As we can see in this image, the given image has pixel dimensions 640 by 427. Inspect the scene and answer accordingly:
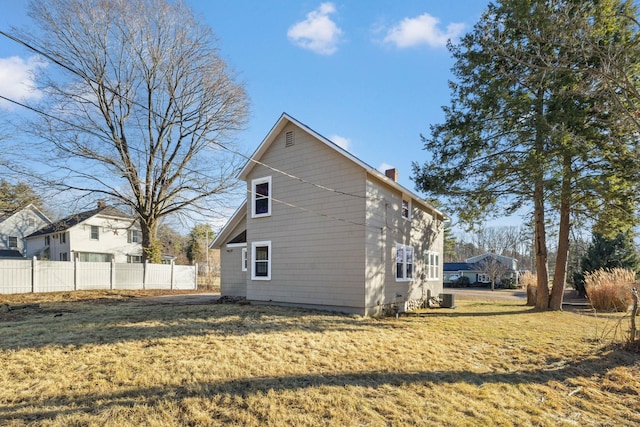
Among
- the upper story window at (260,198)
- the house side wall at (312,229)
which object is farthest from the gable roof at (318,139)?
the upper story window at (260,198)

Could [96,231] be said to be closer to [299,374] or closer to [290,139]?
[290,139]

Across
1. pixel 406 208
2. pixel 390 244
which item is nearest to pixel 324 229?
pixel 390 244

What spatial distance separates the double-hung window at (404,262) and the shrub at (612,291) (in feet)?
26.2

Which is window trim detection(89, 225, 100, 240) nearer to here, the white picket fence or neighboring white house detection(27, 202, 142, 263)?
neighboring white house detection(27, 202, 142, 263)

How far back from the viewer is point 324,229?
1252 centimetres

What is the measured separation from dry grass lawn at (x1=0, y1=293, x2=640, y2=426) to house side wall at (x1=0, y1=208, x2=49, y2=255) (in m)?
33.8

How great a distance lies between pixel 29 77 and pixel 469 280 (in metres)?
49.0

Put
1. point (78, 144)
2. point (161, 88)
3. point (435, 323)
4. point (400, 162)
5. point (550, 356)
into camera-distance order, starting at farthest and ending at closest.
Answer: point (161, 88)
point (78, 144)
point (400, 162)
point (435, 323)
point (550, 356)

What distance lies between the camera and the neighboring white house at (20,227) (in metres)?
35.3

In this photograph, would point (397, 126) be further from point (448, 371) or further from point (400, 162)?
point (448, 371)

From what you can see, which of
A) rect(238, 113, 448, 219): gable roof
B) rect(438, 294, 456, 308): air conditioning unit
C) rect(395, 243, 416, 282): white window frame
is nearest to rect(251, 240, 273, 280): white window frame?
rect(238, 113, 448, 219): gable roof

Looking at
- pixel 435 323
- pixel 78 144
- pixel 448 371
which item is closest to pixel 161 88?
pixel 78 144

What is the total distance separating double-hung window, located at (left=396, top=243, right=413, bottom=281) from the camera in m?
14.4

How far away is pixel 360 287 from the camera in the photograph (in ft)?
37.8
